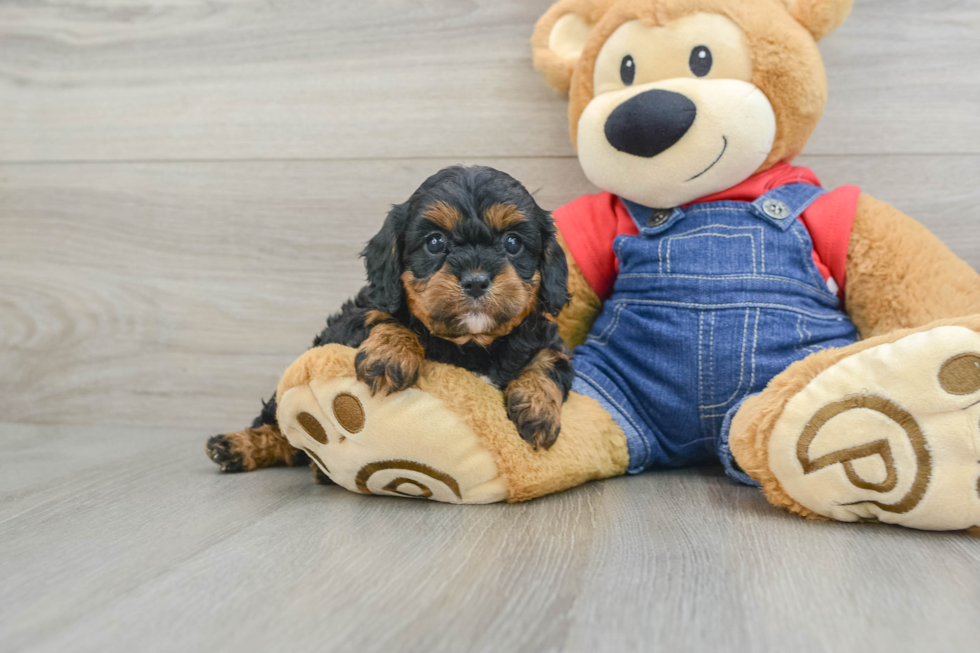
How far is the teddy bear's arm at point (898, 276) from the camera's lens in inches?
62.9

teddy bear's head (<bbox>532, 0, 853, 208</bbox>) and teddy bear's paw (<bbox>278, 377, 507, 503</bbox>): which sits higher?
teddy bear's head (<bbox>532, 0, 853, 208</bbox>)

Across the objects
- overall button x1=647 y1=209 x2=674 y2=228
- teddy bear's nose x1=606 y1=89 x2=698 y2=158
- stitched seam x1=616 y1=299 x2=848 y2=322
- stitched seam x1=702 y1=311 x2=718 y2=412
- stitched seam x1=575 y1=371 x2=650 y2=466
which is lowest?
stitched seam x1=575 y1=371 x2=650 y2=466

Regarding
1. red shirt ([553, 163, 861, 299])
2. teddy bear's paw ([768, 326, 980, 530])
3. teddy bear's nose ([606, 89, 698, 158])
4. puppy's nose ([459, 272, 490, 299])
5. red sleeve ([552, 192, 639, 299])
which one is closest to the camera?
teddy bear's paw ([768, 326, 980, 530])

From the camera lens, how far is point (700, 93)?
1606 millimetres

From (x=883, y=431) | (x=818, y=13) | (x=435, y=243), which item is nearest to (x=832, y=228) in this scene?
(x=818, y=13)

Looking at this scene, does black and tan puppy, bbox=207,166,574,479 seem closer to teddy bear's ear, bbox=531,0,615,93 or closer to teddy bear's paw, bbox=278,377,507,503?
teddy bear's paw, bbox=278,377,507,503

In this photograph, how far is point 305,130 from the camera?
2305mm

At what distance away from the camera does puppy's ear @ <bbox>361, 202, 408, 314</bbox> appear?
4.80ft

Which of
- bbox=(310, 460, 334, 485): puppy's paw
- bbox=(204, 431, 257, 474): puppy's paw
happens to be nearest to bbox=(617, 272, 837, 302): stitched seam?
bbox=(310, 460, 334, 485): puppy's paw

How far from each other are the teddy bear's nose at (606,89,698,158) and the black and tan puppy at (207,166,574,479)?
11.5 inches

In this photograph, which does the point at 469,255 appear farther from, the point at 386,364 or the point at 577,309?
the point at 577,309

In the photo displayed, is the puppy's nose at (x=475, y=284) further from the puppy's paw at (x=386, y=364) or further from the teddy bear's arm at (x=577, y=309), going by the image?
the teddy bear's arm at (x=577, y=309)

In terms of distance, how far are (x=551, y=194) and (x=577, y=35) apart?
18.4 inches

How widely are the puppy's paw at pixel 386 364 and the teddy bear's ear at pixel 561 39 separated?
0.91m
